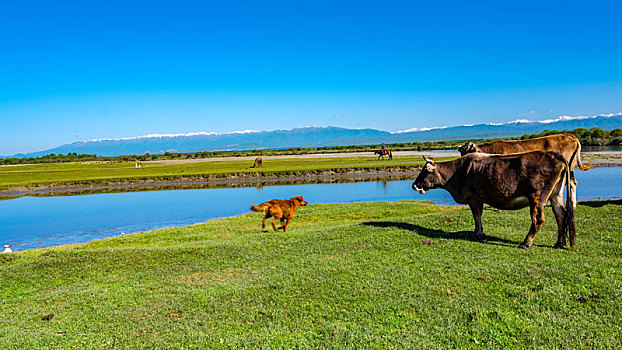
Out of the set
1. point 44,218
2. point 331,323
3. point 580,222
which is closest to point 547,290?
point 331,323

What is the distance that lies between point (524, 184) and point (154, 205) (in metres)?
33.8

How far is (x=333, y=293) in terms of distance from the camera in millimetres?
9125

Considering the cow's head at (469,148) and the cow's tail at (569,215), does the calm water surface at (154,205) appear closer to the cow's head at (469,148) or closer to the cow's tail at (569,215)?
the cow's head at (469,148)

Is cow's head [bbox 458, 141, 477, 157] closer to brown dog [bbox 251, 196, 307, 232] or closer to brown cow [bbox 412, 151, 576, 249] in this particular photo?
brown cow [bbox 412, 151, 576, 249]

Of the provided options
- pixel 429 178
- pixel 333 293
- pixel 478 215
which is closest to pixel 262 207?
pixel 429 178

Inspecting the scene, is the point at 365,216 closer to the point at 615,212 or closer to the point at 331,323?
the point at 615,212

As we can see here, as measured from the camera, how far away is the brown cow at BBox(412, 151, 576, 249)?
11336 mm

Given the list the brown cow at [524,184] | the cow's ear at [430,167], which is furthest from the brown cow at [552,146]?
the cow's ear at [430,167]

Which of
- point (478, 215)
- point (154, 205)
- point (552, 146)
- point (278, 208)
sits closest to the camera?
point (478, 215)

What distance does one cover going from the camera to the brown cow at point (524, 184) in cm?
1134

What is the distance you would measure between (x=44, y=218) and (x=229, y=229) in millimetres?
22079

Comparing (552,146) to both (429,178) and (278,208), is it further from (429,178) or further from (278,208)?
(278,208)

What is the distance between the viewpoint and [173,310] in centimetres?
890

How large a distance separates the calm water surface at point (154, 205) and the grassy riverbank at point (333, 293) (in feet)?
43.3
